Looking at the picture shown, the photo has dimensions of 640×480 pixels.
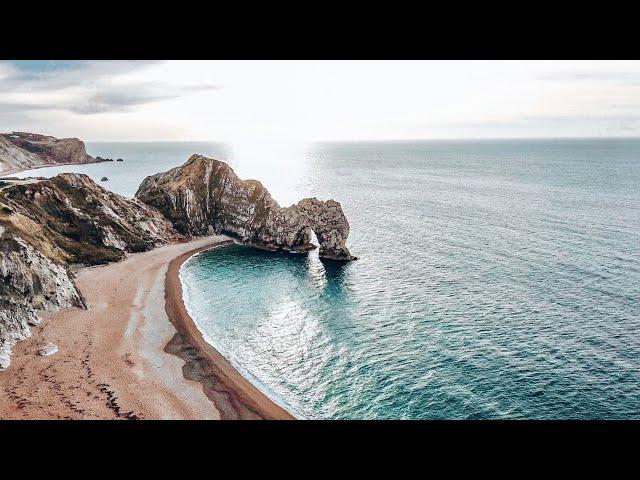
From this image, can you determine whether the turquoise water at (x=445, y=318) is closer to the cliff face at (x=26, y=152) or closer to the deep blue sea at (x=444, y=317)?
the deep blue sea at (x=444, y=317)

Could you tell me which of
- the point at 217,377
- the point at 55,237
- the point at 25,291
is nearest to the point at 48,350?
the point at 25,291

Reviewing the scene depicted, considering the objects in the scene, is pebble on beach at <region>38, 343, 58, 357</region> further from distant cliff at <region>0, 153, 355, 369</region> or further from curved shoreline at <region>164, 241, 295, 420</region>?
curved shoreline at <region>164, 241, 295, 420</region>

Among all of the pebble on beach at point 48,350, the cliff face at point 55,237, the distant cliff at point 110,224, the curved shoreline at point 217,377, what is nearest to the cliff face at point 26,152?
the distant cliff at point 110,224

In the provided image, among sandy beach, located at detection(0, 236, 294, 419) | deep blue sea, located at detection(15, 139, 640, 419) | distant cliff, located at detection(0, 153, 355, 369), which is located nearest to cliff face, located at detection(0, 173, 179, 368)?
distant cliff, located at detection(0, 153, 355, 369)

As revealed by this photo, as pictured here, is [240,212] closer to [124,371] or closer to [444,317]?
[444,317]

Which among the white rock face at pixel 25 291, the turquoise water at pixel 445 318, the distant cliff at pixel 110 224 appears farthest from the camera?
the distant cliff at pixel 110 224
